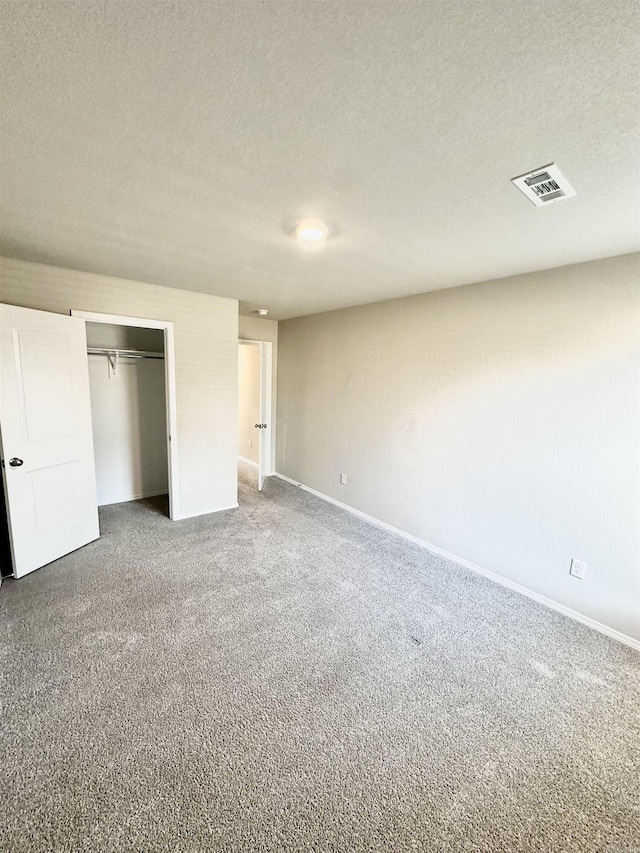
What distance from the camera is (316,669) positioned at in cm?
196

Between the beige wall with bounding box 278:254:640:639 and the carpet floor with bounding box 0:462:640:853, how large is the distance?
46 centimetres

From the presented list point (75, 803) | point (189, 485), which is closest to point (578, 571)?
point (75, 803)

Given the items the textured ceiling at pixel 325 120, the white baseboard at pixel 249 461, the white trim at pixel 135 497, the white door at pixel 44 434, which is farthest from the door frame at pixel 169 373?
the white baseboard at pixel 249 461

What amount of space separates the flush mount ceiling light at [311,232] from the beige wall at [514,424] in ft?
5.10

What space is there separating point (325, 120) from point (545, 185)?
0.97m

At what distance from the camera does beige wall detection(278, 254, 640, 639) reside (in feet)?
7.34

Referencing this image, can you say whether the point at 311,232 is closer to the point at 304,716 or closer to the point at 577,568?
the point at 304,716

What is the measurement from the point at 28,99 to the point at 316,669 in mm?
2717

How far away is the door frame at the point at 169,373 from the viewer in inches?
126

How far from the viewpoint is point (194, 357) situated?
370 cm

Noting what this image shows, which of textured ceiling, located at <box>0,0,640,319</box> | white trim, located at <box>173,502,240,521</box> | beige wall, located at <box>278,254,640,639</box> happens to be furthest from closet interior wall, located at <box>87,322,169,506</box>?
beige wall, located at <box>278,254,640,639</box>

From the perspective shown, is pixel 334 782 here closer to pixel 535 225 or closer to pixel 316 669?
pixel 316 669

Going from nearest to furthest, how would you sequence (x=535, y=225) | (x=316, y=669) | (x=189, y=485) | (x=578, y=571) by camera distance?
(x=535, y=225), (x=316, y=669), (x=578, y=571), (x=189, y=485)

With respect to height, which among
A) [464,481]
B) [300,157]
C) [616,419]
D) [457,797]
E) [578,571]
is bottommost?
[457,797]
